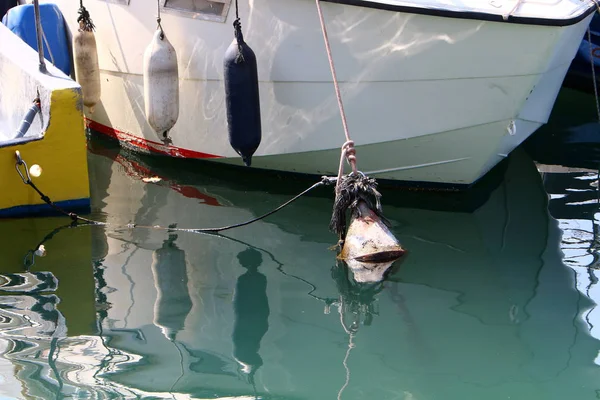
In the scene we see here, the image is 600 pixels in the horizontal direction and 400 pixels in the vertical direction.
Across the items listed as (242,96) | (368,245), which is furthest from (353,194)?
(242,96)

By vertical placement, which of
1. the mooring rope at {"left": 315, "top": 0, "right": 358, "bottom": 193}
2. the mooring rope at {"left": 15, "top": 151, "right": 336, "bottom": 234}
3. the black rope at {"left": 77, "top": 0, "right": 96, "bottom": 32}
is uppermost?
the black rope at {"left": 77, "top": 0, "right": 96, "bottom": 32}

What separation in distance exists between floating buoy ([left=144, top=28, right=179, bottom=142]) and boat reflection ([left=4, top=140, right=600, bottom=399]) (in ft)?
1.96

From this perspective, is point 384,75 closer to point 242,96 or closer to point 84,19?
point 242,96

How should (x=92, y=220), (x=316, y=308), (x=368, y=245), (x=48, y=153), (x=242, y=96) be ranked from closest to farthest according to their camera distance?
(x=316, y=308), (x=368, y=245), (x=48, y=153), (x=242, y=96), (x=92, y=220)

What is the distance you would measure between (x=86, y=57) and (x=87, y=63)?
0.16 feet

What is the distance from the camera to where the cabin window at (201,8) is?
5879 millimetres

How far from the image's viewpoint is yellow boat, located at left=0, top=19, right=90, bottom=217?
17.7ft

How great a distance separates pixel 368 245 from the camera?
16.1ft

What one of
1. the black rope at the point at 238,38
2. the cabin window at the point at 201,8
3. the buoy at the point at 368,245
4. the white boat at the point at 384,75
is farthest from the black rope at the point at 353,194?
the cabin window at the point at 201,8

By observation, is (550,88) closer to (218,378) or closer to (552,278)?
(552,278)

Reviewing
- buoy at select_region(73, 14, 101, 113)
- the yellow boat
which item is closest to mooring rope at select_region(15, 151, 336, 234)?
the yellow boat

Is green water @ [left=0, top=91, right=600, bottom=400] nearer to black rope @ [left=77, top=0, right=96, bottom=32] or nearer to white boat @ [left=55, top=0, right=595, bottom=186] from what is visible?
white boat @ [left=55, top=0, right=595, bottom=186]

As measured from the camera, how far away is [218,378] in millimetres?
3793

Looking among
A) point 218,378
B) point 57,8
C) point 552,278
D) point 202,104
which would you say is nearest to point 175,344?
point 218,378
